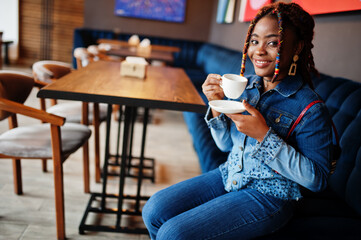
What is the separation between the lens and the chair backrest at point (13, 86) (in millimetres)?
1478

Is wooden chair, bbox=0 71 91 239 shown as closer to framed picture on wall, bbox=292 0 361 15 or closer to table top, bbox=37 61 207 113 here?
table top, bbox=37 61 207 113

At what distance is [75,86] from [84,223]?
78 centimetres

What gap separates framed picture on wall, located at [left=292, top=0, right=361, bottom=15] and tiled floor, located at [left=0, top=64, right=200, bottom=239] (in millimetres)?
1557

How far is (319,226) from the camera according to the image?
40.1 inches

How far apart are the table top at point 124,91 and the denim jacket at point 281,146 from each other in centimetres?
22

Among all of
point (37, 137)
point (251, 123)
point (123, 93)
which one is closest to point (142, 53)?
point (37, 137)

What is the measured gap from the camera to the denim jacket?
85 centimetres

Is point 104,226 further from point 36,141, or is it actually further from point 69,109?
point 69,109

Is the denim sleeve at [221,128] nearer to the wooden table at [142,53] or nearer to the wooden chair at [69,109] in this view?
the wooden chair at [69,109]

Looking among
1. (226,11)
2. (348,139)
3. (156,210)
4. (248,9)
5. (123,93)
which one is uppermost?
(226,11)

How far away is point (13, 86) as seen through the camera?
1553 mm

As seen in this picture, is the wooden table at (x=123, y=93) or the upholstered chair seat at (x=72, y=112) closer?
the wooden table at (x=123, y=93)

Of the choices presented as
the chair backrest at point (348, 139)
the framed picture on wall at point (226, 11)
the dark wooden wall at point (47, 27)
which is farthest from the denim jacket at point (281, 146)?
the dark wooden wall at point (47, 27)

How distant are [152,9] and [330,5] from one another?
489 centimetres
